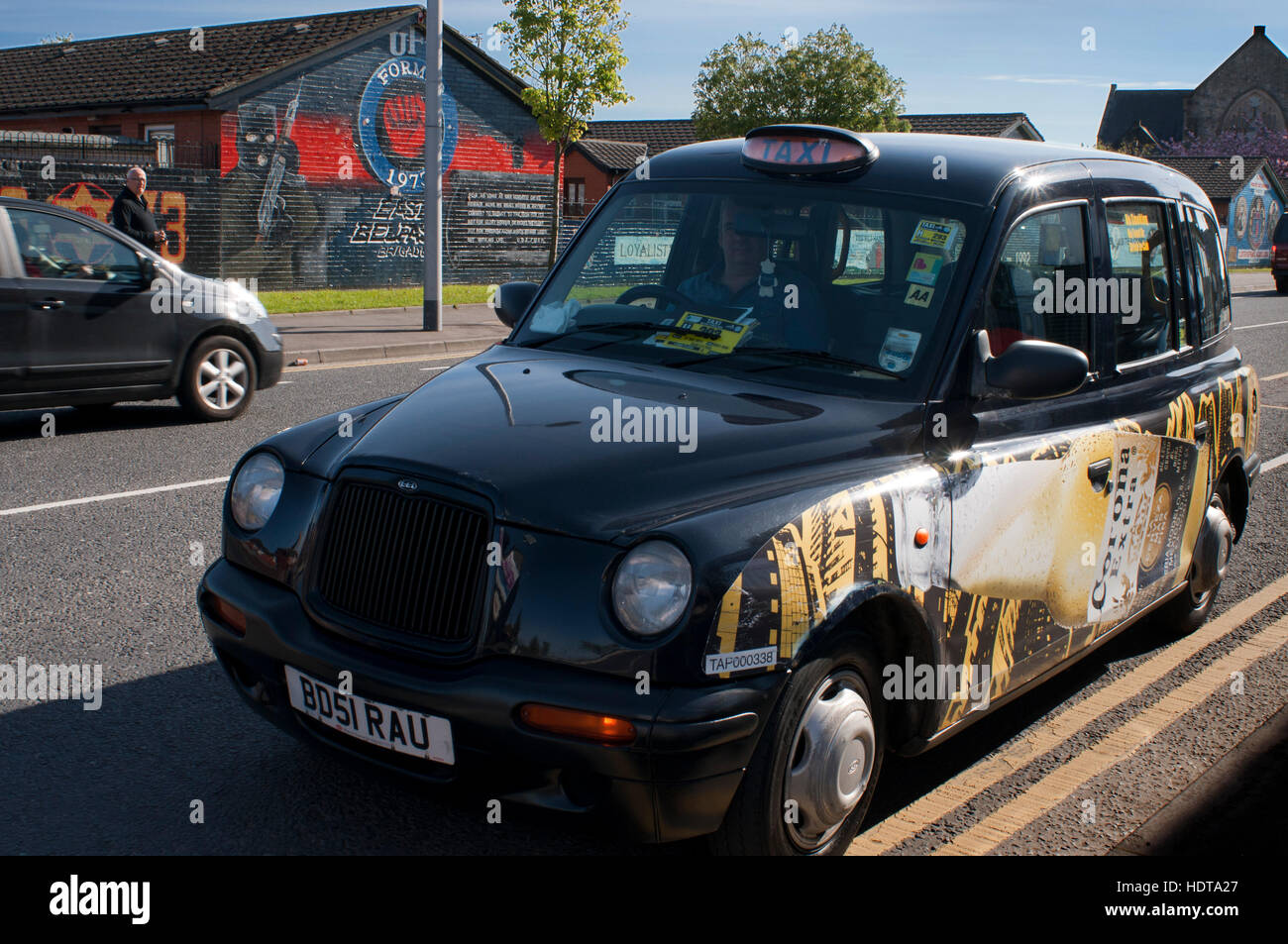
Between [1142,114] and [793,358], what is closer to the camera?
[793,358]

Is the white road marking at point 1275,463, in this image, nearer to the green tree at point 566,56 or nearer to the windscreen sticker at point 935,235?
the windscreen sticker at point 935,235

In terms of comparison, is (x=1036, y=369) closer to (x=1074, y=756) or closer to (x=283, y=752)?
(x=1074, y=756)

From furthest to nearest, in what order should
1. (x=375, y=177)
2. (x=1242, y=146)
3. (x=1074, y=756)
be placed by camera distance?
(x=1242, y=146) → (x=375, y=177) → (x=1074, y=756)

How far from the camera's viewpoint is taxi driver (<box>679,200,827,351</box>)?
12.3ft

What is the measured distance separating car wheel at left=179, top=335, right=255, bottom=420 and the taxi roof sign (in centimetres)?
705

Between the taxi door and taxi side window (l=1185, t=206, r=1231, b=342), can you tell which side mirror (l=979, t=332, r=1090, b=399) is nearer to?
the taxi door

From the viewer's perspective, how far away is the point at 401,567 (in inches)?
118

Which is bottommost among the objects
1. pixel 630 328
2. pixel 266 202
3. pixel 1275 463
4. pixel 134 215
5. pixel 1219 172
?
pixel 1275 463

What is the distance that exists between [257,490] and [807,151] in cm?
206

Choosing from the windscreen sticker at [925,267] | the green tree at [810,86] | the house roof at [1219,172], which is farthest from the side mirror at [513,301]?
the house roof at [1219,172]

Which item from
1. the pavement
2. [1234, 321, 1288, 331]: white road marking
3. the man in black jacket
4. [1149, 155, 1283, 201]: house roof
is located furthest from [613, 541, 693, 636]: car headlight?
[1149, 155, 1283, 201]: house roof

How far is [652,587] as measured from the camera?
8.95 ft

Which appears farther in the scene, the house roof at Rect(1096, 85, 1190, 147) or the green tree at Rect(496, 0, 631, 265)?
the house roof at Rect(1096, 85, 1190, 147)

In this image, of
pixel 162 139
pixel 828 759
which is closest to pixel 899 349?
pixel 828 759
